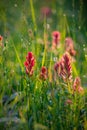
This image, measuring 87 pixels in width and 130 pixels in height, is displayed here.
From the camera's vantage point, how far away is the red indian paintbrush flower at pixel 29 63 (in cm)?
292

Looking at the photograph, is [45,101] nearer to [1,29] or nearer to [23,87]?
[23,87]

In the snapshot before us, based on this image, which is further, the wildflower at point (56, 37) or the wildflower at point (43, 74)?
the wildflower at point (56, 37)

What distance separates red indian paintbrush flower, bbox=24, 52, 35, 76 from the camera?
2915 millimetres

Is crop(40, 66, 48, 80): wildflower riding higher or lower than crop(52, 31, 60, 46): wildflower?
lower

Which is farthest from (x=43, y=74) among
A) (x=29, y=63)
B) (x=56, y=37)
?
(x=56, y=37)

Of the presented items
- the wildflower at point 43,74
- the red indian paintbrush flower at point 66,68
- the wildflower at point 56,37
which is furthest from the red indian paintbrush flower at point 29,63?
the wildflower at point 56,37

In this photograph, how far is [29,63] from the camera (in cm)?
293

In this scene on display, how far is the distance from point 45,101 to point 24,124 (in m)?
0.39

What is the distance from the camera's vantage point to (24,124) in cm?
265

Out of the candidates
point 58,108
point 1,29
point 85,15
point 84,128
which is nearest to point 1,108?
point 58,108

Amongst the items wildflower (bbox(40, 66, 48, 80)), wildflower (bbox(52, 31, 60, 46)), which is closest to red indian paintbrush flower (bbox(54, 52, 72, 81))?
wildflower (bbox(40, 66, 48, 80))

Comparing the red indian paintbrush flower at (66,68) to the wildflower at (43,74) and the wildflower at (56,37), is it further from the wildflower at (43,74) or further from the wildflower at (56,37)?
the wildflower at (56,37)

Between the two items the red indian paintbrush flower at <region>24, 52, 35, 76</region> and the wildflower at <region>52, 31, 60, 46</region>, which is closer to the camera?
the red indian paintbrush flower at <region>24, 52, 35, 76</region>

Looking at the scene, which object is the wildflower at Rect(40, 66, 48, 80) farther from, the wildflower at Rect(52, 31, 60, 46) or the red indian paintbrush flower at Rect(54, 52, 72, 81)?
the wildflower at Rect(52, 31, 60, 46)
